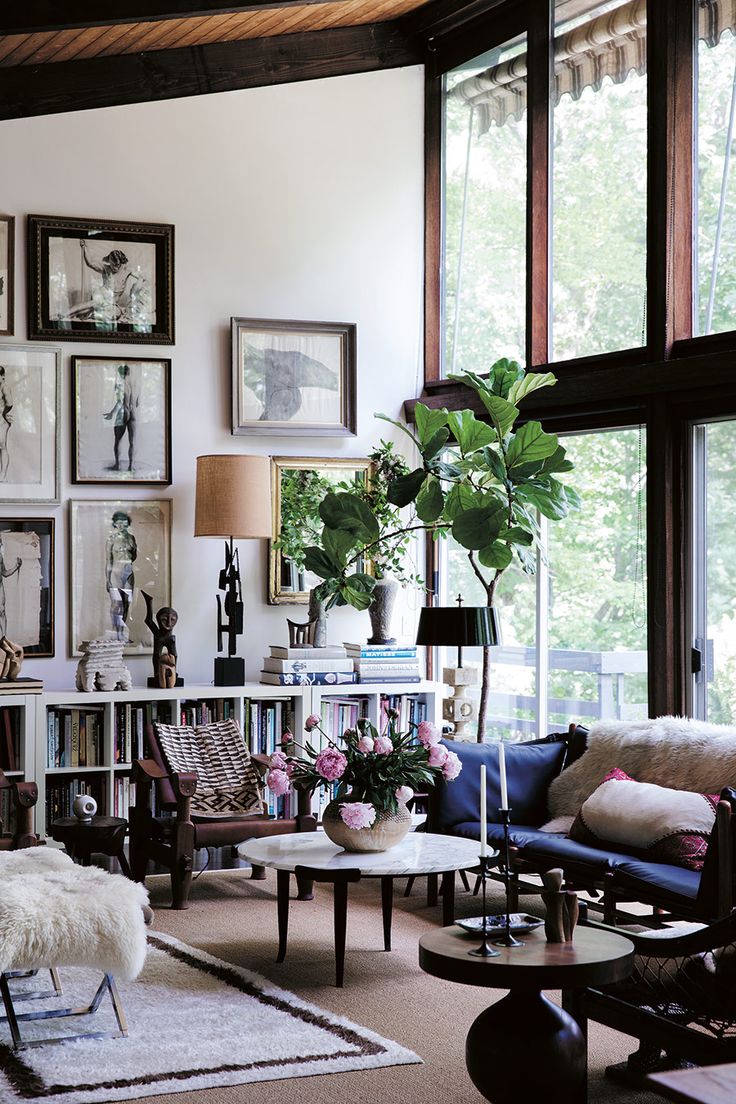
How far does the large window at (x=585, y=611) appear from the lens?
6.55 meters

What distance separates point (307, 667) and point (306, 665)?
0.01m

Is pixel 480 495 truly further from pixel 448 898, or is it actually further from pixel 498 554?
pixel 448 898

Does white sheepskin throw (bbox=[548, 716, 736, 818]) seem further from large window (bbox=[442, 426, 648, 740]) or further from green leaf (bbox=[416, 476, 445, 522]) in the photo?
green leaf (bbox=[416, 476, 445, 522])

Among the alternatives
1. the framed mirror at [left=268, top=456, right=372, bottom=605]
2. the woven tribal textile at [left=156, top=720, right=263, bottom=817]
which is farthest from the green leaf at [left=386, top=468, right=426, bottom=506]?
the woven tribal textile at [left=156, top=720, right=263, bottom=817]

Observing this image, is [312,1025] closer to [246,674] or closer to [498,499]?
[498,499]

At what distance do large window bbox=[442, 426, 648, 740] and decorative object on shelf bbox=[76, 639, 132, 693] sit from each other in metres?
2.08

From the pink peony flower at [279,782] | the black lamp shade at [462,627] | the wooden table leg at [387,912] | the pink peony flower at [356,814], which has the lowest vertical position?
the wooden table leg at [387,912]

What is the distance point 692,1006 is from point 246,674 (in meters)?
4.58

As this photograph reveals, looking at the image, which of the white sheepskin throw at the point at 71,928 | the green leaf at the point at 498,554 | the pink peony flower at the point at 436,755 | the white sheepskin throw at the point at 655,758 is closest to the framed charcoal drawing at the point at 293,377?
the green leaf at the point at 498,554

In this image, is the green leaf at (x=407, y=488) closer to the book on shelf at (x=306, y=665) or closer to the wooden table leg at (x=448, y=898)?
the book on shelf at (x=306, y=665)

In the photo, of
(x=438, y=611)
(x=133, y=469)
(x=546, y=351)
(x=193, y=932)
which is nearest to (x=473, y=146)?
(x=546, y=351)

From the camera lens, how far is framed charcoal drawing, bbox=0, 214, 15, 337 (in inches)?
287

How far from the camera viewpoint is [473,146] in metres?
7.91

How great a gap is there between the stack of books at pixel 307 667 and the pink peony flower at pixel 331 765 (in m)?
2.28
